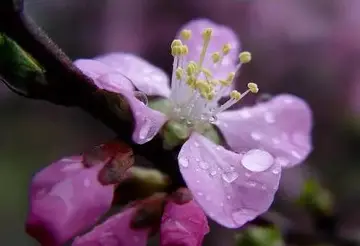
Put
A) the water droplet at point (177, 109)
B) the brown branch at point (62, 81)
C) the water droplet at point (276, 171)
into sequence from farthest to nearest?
the water droplet at point (177, 109) → the water droplet at point (276, 171) → the brown branch at point (62, 81)

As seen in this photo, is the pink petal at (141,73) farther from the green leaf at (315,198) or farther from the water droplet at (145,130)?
the green leaf at (315,198)

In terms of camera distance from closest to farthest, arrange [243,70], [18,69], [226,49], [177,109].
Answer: [18,69], [177,109], [226,49], [243,70]

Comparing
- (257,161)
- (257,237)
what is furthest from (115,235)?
(257,237)

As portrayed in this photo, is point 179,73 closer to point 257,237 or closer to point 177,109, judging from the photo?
point 177,109

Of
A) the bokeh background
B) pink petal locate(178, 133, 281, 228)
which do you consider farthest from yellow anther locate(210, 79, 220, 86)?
the bokeh background

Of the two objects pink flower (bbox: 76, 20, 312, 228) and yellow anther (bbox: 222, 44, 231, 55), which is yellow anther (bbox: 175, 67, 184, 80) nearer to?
pink flower (bbox: 76, 20, 312, 228)

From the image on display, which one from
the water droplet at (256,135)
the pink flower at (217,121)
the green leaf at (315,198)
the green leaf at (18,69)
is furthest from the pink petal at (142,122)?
the green leaf at (315,198)

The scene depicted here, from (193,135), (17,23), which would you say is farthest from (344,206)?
(17,23)
